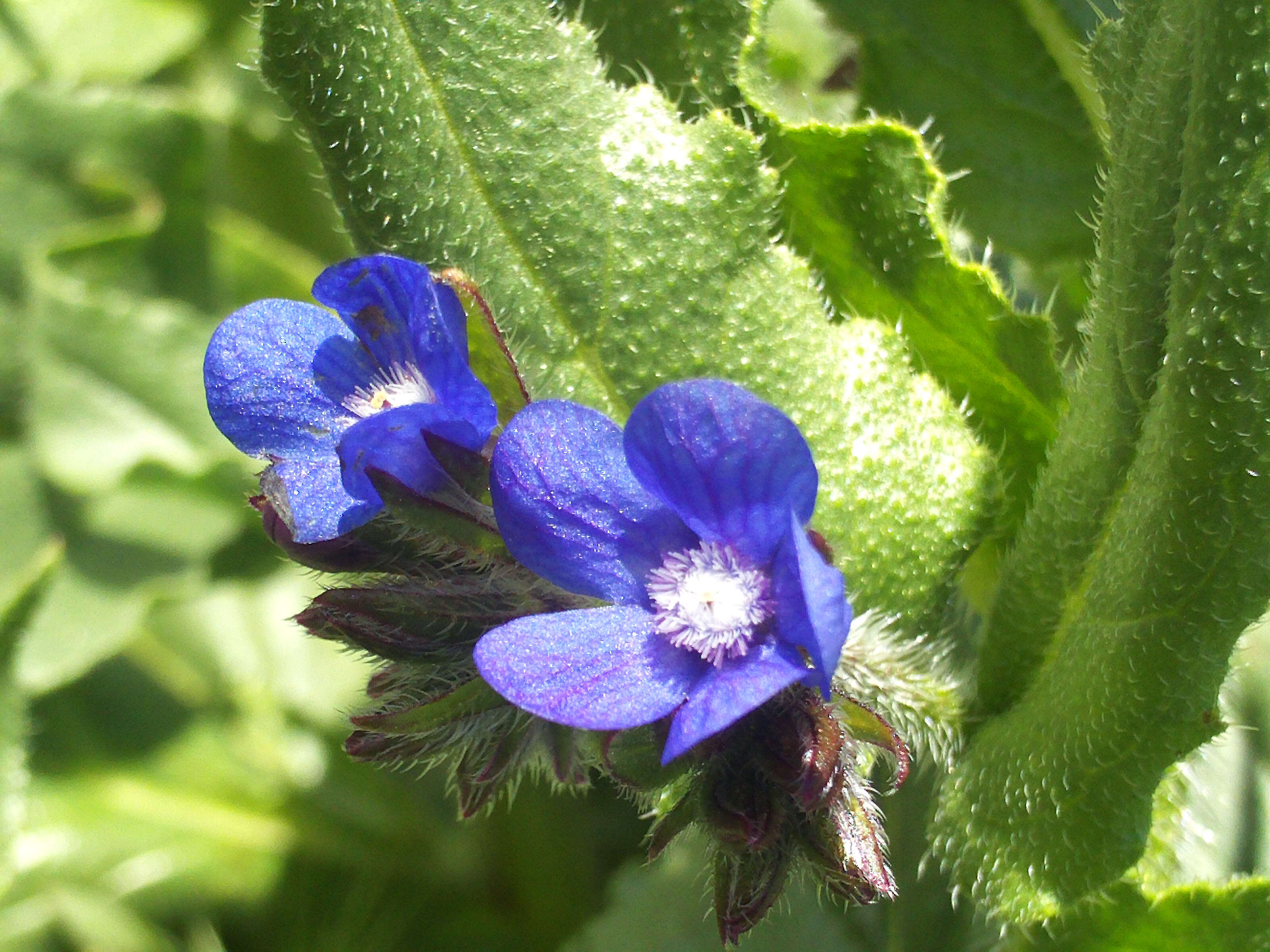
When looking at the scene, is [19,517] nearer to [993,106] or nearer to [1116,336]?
[993,106]

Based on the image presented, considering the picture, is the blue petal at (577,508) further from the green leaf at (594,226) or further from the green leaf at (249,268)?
the green leaf at (249,268)

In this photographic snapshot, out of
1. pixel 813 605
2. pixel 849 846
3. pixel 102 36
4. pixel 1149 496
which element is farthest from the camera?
pixel 102 36

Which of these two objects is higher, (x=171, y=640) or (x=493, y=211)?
(x=493, y=211)

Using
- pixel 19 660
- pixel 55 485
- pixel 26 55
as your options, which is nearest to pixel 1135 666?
pixel 19 660

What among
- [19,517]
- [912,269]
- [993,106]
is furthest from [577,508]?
[19,517]

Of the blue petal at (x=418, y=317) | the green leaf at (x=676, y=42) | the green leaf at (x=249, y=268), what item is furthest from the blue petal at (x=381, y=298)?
the green leaf at (x=249, y=268)

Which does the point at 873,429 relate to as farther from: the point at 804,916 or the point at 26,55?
the point at 26,55

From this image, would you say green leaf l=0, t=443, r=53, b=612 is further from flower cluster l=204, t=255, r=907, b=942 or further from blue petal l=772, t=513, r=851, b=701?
blue petal l=772, t=513, r=851, b=701
